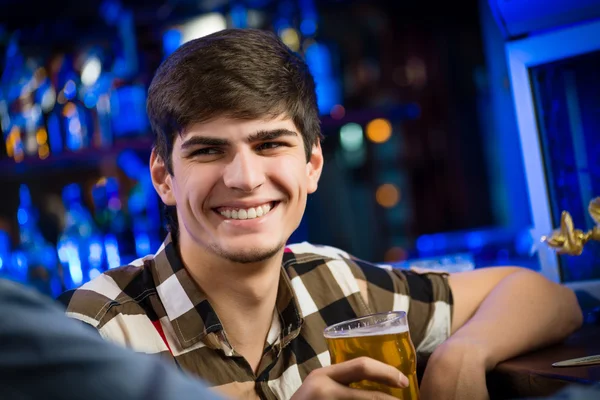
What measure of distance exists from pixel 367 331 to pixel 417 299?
561mm

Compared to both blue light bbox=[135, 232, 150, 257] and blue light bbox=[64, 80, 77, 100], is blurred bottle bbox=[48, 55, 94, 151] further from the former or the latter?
blue light bbox=[135, 232, 150, 257]

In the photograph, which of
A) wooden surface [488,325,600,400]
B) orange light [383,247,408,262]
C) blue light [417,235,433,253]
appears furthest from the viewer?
orange light [383,247,408,262]

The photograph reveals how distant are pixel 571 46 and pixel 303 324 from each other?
0.94 m

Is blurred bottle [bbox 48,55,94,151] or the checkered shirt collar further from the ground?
blurred bottle [bbox 48,55,94,151]

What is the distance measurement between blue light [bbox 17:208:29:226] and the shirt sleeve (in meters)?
2.35

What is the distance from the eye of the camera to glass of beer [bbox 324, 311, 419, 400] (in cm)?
117

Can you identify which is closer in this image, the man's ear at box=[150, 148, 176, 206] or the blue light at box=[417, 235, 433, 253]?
the man's ear at box=[150, 148, 176, 206]

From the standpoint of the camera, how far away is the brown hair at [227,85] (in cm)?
148

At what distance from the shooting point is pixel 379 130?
3912 millimetres

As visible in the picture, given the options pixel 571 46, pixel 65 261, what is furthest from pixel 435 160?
pixel 571 46

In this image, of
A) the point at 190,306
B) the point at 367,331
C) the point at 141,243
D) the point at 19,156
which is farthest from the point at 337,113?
the point at 367,331

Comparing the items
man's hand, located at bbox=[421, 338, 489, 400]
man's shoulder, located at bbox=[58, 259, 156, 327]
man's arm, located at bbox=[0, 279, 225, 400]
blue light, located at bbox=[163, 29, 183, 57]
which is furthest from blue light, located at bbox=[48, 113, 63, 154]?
man's arm, located at bbox=[0, 279, 225, 400]

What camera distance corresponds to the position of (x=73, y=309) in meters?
1.40

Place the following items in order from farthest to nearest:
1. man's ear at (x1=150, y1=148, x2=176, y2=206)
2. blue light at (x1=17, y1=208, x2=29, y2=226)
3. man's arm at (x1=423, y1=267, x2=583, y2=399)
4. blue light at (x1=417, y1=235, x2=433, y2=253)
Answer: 1. blue light at (x1=417, y1=235, x2=433, y2=253)
2. blue light at (x1=17, y1=208, x2=29, y2=226)
3. man's ear at (x1=150, y1=148, x2=176, y2=206)
4. man's arm at (x1=423, y1=267, x2=583, y2=399)
